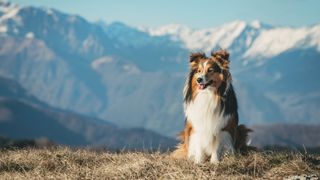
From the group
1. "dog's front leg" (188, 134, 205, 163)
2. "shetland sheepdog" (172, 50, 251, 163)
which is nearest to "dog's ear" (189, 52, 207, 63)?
"shetland sheepdog" (172, 50, 251, 163)

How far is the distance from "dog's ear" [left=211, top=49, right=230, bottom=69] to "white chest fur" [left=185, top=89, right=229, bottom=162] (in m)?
0.64

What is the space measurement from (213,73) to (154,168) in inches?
99.7

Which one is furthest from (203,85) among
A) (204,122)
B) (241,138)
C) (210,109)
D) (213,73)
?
(241,138)

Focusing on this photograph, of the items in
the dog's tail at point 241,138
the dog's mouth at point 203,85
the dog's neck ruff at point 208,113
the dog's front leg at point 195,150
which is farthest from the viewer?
the dog's tail at point 241,138

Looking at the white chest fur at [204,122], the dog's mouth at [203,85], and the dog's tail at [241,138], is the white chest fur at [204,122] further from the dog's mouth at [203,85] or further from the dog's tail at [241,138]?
the dog's tail at [241,138]

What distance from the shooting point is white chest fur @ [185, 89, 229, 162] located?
12.9m

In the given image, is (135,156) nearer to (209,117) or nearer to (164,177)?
(209,117)

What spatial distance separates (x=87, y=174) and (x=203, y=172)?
2.10m

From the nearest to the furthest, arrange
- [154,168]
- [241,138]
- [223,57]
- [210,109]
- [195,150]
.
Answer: [154,168] → [210,109] → [223,57] → [195,150] → [241,138]

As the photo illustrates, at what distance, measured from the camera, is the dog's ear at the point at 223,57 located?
13055 millimetres

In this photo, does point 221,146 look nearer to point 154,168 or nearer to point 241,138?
point 241,138

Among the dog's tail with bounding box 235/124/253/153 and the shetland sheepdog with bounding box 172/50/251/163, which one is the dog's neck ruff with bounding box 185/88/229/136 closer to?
the shetland sheepdog with bounding box 172/50/251/163

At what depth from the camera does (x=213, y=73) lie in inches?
510

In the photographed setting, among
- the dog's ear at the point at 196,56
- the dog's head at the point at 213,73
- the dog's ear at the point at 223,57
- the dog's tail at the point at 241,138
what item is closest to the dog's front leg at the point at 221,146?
the dog's tail at the point at 241,138
